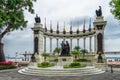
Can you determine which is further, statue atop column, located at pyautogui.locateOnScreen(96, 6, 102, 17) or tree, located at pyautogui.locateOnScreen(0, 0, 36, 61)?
statue atop column, located at pyautogui.locateOnScreen(96, 6, 102, 17)

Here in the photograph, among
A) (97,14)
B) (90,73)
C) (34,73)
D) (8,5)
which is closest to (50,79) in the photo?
(34,73)

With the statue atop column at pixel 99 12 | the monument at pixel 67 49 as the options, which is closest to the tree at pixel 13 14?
the monument at pixel 67 49

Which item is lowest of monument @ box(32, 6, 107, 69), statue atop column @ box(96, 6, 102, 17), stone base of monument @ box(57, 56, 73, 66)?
stone base of monument @ box(57, 56, 73, 66)

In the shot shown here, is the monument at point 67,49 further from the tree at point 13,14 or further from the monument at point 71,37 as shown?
the tree at point 13,14

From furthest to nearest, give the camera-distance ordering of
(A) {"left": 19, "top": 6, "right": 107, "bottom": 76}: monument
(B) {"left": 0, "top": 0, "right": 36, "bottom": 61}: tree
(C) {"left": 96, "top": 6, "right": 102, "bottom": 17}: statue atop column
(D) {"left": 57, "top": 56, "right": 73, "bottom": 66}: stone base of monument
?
1. (C) {"left": 96, "top": 6, "right": 102, "bottom": 17}: statue atop column
2. (D) {"left": 57, "top": 56, "right": 73, "bottom": 66}: stone base of monument
3. (B) {"left": 0, "top": 0, "right": 36, "bottom": 61}: tree
4. (A) {"left": 19, "top": 6, "right": 107, "bottom": 76}: monument

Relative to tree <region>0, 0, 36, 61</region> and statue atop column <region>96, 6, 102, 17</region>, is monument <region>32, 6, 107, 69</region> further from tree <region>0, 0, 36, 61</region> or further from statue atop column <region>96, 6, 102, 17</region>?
tree <region>0, 0, 36, 61</region>

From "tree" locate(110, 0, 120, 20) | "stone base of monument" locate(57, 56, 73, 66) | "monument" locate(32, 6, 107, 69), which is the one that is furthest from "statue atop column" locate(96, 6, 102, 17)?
"tree" locate(110, 0, 120, 20)

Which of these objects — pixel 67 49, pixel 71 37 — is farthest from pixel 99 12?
pixel 71 37

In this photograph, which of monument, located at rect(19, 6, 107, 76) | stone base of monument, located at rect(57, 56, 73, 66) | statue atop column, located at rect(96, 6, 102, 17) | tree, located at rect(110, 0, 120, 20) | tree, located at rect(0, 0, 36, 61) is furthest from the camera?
statue atop column, located at rect(96, 6, 102, 17)

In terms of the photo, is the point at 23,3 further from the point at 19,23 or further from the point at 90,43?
Answer: the point at 90,43

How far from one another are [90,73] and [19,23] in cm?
1504

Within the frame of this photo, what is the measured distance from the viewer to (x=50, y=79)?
19.5m

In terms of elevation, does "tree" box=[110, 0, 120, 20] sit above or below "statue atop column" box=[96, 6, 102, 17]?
below

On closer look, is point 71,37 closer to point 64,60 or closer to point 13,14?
point 64,60
